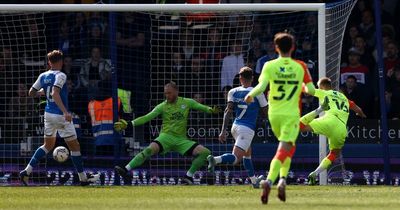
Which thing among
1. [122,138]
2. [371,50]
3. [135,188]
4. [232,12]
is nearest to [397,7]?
[371,50]

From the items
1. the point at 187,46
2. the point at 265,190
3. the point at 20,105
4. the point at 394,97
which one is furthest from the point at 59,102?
the point at 394,97

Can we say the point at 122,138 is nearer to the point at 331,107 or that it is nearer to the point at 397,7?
the point at 331,107

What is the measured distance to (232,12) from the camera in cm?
2166

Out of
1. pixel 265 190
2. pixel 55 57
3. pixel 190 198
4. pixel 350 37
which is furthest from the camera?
pixel 350 37

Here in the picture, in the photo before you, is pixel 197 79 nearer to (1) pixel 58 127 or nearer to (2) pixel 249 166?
(2) pixel 249 166

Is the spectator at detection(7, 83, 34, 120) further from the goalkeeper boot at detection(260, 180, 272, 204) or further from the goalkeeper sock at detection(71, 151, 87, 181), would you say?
the goalkeeper boot at detection(260, 180, 272, 204)

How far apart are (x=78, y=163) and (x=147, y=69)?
3.42m

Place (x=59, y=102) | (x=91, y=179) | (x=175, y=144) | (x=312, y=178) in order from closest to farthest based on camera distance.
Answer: (x=59, y=102), (x=312, y=178), (x=175, y=144), (x=91, y=179)

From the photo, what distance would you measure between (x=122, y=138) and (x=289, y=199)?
20.6 feet

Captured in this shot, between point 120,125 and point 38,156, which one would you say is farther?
point 120,125

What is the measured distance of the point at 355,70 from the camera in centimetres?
2309

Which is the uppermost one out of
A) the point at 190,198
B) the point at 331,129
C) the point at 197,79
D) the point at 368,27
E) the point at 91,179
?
the point at 368,27

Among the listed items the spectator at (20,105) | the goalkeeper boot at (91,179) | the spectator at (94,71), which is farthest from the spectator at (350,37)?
the spectator at (20,105)

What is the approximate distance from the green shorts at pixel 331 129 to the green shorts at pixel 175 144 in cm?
213
